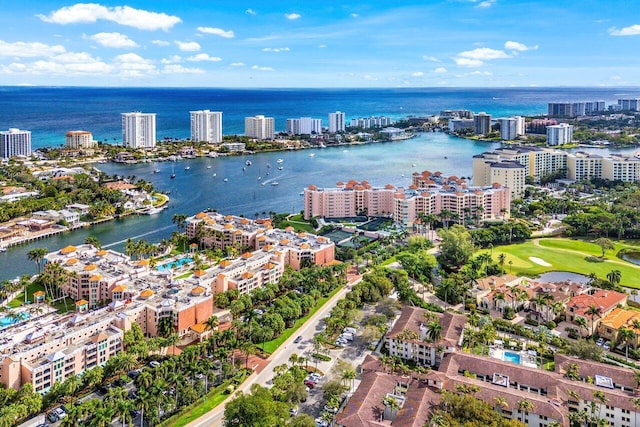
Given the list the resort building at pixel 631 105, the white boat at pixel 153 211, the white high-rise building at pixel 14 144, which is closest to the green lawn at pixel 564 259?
the white boat at pixel 153 211

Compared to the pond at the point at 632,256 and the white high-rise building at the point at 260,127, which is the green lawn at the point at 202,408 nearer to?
the pond at the point at 632,256

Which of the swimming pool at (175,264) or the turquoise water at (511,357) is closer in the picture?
the turquoise water at (511,357)

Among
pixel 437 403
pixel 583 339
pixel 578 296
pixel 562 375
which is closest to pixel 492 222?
pixel 578 296

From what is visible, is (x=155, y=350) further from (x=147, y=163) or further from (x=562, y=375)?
(x=147, y=163)

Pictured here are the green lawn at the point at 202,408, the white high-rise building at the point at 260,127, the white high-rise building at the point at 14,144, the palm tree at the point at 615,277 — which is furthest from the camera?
the white high-rise building at the point at 260,127

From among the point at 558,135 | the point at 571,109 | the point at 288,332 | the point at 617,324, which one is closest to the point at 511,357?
the point at 617,324

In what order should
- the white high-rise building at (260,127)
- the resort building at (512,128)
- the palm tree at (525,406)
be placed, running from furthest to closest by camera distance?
1. the white high-rise building at (260,127)
2. the resort building at (512,128)
3. the palm tree at (525,406)
